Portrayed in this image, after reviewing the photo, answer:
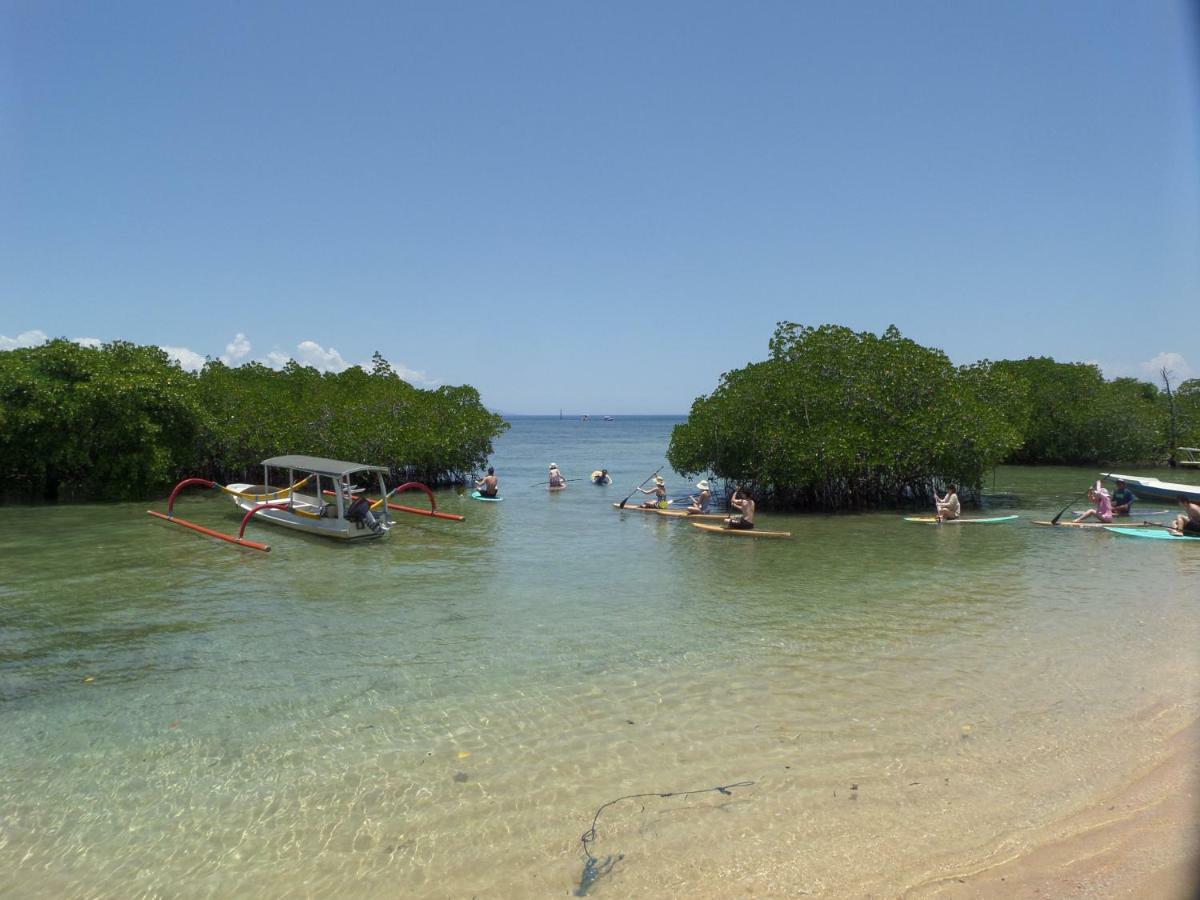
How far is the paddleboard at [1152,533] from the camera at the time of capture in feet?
55.2

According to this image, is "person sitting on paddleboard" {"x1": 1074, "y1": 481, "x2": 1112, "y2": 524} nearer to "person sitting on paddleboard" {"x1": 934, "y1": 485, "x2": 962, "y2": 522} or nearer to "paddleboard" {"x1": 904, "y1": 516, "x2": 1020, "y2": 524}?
"paddleboard" {"x1": 904, "y1": 516, "x2": 1020, "y2": 524}

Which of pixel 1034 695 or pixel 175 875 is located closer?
pixel 175 875

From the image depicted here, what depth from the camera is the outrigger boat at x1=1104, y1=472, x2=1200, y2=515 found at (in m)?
19.7

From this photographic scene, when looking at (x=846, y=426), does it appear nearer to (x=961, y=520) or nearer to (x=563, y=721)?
(x=961, y=520)

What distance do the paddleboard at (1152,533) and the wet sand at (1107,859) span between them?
14.1 m

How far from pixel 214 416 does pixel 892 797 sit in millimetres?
26654

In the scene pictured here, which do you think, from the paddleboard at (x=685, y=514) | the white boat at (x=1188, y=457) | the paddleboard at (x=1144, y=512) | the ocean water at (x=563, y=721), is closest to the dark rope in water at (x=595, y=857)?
the ocean water at (x=563, y=721)

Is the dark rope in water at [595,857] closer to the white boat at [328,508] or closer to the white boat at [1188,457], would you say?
the white boat at [328,508]

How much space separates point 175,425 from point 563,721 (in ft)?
73.0

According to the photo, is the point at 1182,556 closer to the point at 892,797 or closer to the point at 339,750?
the point at 892,797

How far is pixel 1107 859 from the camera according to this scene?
4.44 m

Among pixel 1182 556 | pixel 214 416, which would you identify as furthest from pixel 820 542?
pixel 214 416

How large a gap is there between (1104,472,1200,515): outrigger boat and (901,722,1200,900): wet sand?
708 inches

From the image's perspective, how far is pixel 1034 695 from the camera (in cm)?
736
